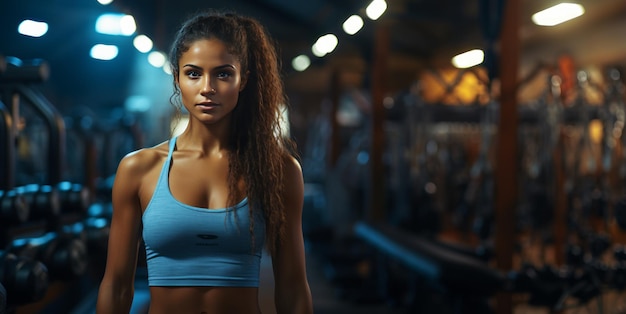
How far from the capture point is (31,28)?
3.12 meters

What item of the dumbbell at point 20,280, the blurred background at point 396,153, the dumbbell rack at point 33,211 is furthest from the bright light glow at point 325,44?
the dumbbell at point 20,280

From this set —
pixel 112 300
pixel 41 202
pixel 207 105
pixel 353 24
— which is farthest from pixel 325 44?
pixel 112 300

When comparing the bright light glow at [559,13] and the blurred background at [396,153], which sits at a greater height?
the bright light glow at [559,13]

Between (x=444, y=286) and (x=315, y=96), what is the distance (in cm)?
1087

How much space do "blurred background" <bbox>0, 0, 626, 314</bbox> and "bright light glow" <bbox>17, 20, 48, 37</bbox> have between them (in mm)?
17

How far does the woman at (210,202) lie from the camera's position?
3.87ft

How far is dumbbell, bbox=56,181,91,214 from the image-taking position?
303 centimetres

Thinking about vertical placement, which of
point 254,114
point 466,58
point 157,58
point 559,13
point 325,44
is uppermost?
point 559,13

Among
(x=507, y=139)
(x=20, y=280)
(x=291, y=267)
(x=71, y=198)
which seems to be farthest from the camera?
(x=507, y=139)

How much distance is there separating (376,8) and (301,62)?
3.18 metres

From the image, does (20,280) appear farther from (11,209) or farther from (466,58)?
(466,58)

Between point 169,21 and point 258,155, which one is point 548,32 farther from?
point 258,155

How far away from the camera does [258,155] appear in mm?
1264

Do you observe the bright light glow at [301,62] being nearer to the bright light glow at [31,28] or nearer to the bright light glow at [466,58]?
the bright light glow at [466,58]
